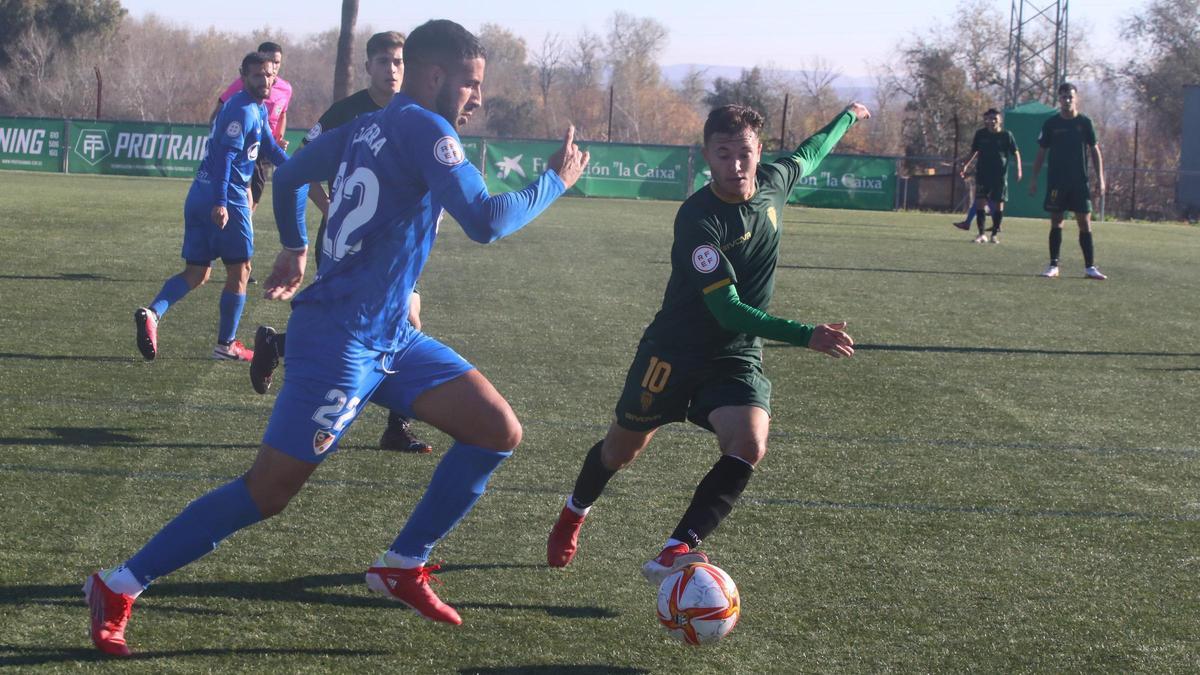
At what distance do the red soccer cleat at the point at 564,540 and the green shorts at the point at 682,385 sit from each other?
432mm

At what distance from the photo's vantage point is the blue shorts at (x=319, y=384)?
381cm

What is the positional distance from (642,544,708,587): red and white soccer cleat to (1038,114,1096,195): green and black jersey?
479 inches

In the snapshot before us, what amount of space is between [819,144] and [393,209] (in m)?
2.12

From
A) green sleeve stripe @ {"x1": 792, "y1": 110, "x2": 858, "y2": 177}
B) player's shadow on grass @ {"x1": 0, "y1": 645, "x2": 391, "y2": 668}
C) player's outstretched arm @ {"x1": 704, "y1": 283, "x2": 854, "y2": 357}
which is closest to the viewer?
player's shadow on grass @ {"x1": 0, "y1": 645, "x2": 391, "y2": 668}

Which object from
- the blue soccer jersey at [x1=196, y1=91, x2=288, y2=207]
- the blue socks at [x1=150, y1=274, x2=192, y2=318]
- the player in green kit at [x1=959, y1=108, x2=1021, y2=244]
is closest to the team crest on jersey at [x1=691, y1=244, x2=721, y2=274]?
the blue soccer jersey at [x1=196, y1=91, x2=288, y2=207]

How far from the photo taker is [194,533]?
12.5ft

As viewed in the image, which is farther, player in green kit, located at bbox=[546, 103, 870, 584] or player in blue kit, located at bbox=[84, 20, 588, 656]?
player in green kit, located at bbox=[546, 103, 870, 584]

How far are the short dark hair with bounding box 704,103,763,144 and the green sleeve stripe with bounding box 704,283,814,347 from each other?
0.52m

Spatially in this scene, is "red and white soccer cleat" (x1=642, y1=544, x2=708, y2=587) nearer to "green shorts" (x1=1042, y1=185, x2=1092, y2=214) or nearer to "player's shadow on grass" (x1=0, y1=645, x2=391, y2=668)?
"player's shadow on grass" (x1=0, y1=645, x2=391, y2=668)

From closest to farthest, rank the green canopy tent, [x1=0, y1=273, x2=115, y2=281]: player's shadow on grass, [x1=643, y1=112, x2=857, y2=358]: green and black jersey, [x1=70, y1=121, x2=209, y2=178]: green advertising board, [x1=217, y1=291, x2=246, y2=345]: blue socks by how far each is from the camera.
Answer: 1. [x1=643, y1=112, x2=857, y2=358]: green and black jersey
2. [x1=217, y1=291, x2=246, y2=345]: blue socks
3. [x1=0, y1=273, x2=115, y2=281]: player's shadow on grass
4. the green canopy tent
5. [x1=70, y1=121, x2=209, y2=178]: green advertising board

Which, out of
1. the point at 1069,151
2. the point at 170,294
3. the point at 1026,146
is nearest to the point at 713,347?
the point at 170,294

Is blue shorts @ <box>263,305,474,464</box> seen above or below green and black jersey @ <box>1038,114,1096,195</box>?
below

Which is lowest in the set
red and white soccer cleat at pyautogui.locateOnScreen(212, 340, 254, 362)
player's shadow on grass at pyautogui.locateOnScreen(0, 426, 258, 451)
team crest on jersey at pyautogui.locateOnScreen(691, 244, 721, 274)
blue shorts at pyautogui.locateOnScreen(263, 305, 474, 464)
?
player's shadow on grass at pyautogui.locateOnScreen(0, 426, 258, 451)

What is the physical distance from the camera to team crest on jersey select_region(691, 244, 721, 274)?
438cm
